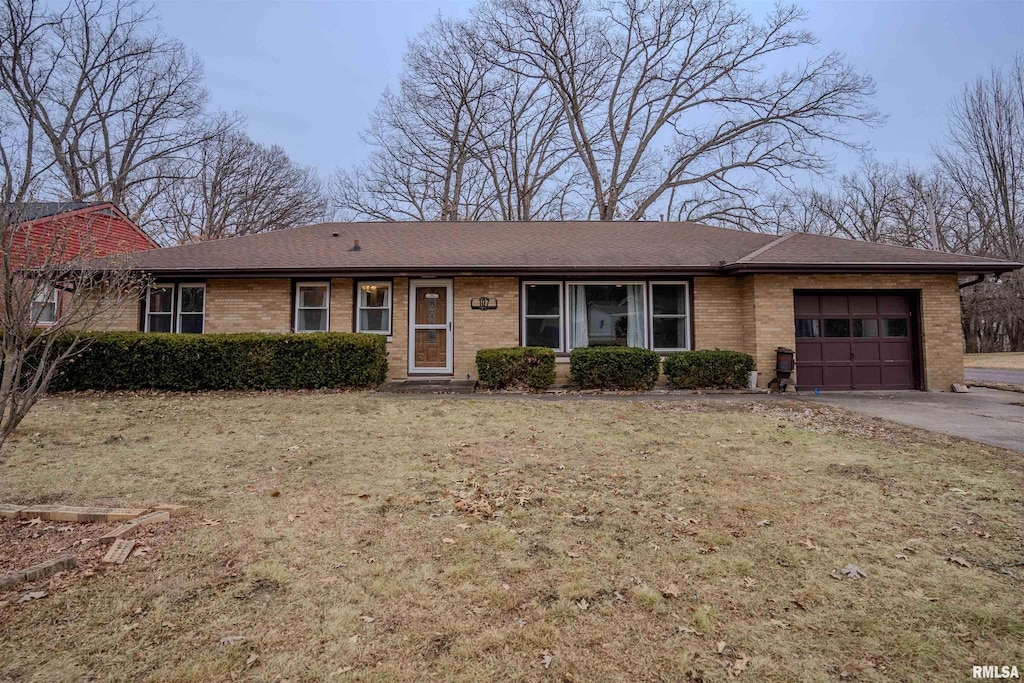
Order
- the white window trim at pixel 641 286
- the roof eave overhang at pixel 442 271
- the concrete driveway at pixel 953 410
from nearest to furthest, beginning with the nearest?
the concrete driveway at pixel 953 410
the roof eave overhang at pixel 442 271
the white window trim at pixel 641 286

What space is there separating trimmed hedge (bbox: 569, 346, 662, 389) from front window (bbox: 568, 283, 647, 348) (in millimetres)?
1433

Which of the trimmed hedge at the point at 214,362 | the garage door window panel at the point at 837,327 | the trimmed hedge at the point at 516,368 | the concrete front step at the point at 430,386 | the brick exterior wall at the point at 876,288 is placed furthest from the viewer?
the garage door window panel at the point at 837,327

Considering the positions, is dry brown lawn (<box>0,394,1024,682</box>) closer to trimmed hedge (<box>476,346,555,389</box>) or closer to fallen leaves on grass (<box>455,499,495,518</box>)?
fallen leaves on grass (<box>455,499,495,518</box>)

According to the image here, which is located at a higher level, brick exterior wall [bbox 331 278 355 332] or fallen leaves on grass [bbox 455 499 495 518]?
brick exterior wall [bbox 331 278 355 332]

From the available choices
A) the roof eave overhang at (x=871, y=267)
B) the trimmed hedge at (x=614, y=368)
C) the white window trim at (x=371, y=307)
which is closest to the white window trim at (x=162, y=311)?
the white window trim at (x=371, y=307)

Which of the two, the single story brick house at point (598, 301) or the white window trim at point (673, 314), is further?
the white window trim at point (673, 314)

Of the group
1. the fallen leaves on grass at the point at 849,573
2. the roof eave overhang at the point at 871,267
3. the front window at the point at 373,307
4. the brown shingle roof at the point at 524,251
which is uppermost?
the brown shingle roof at the point at 524,251

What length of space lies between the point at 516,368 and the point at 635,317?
3.61m

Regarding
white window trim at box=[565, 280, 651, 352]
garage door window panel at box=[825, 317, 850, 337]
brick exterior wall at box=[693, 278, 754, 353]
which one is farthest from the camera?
white window trim at box=[565, 280, 651, 352]

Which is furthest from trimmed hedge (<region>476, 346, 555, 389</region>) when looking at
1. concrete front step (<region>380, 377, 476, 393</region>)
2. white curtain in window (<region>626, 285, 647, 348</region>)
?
white curtain in window (<region>626, 285, 647, 348</region>)

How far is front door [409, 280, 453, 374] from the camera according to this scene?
11.9m

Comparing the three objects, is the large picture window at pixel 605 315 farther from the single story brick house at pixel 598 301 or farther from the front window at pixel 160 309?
the front window at pixel 160 309

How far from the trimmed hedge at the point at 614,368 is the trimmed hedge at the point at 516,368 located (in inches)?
24.5

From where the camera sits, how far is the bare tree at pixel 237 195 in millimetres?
28281
